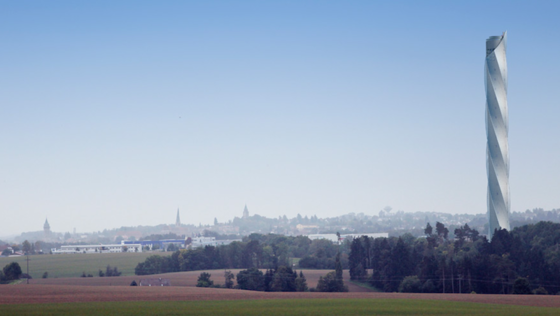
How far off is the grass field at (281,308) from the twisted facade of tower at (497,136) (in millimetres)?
60979

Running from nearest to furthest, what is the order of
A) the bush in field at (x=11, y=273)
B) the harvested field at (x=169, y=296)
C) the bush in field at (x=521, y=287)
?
the harvested field at (x=169, y=296), the bush in field at (x=521, y=287), the bush in field at (x=11, y=273)

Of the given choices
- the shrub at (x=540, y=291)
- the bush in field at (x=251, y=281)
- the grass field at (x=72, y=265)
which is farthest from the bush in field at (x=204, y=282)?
the grass field at (x=72, y=265)

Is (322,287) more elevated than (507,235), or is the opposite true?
(507,235)

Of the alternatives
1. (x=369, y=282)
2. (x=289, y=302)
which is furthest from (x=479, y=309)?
(x=369, y=282)

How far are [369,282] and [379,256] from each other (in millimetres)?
6319

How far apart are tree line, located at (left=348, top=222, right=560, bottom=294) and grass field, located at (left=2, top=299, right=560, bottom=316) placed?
24.2 meters

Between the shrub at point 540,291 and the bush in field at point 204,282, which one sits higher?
the bush in field at point 204,282

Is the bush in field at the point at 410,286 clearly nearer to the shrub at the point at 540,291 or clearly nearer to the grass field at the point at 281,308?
the shrub at the point at 540,291

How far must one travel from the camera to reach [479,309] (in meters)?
53.0

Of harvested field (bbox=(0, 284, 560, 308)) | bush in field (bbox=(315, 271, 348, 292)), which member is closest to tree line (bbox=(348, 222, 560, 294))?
bush in field (bbox=(315, 271, 348, 292))

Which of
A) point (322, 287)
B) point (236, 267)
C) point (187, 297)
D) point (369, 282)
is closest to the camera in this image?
point (187, 297)

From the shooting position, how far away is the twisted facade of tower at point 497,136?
374 feet

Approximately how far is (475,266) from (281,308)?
41.6 meters

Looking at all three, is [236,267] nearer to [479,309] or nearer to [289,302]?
[289,302]
